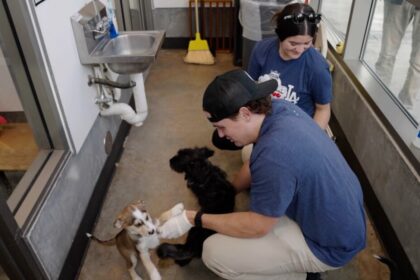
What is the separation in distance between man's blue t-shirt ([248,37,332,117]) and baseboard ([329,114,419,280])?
1.85 ft

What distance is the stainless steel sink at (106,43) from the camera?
1725 millimetres

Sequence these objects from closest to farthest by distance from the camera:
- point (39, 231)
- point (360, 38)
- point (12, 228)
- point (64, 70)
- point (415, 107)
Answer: point (12, 228) → point (39, 231) → point (64, 70) → point (415, 107) → point (360, 38)

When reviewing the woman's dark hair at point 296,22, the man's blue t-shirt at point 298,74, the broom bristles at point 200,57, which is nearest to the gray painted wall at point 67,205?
the man's blue t-shirt at point 298,74

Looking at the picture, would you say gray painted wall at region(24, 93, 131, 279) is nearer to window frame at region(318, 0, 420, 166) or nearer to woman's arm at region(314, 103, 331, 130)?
woman's arm at region(314, 103, 331, 130)

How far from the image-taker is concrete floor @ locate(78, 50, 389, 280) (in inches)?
65.6

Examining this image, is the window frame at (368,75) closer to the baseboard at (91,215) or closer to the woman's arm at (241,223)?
the woman's arm at (241,223)

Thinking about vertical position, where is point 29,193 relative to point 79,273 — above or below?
above

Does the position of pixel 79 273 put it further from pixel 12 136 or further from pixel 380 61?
pixel 380 61

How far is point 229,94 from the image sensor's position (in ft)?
3.38

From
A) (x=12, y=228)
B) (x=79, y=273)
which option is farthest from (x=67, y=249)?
(x=12, y=228)

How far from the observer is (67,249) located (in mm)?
1587

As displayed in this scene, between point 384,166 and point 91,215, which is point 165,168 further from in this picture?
point 384,166

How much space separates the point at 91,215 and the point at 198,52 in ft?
8.03

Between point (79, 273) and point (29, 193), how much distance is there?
53 cm
